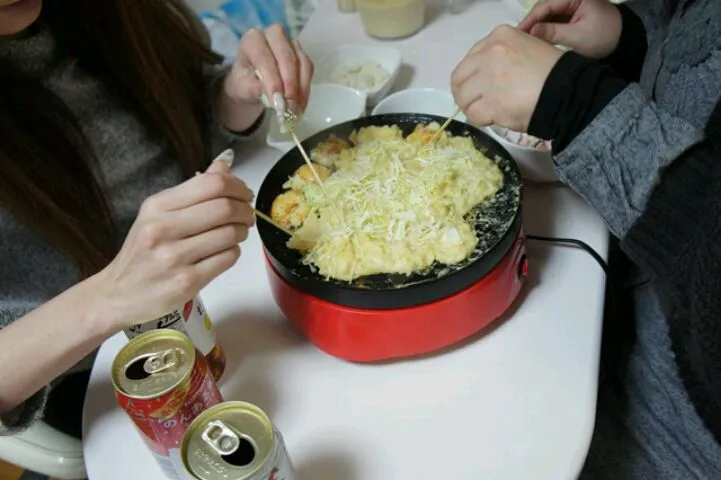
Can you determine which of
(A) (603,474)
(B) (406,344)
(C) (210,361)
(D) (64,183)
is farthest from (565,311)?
(D) (64,183)

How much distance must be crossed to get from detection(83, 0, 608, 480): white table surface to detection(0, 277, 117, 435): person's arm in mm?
98

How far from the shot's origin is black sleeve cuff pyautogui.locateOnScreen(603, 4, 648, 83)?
1086 mm

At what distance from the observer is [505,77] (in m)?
0.87

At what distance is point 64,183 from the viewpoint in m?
1.13

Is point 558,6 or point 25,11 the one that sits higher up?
point 25,11

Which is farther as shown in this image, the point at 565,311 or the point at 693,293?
the point at 565,311

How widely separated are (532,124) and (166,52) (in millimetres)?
753

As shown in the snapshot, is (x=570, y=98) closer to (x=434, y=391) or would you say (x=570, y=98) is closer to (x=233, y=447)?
(x=434, y=391)

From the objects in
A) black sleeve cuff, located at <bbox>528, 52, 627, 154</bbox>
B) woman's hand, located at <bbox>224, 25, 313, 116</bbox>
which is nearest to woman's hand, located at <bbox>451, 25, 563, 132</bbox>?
black sleeve cuff, located at <bbox>528, 52, 627, 154</bbox>

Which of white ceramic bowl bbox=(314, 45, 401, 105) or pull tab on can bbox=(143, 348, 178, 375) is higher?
pull tab on can bbox=(143, 348, 178, 375)

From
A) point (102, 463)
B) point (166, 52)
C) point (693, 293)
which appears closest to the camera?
Answer: point (693, 293)

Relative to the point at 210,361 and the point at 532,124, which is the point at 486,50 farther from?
the point at 210,361

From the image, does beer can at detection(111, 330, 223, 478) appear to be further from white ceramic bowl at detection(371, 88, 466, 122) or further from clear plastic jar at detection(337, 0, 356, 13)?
clear plastic jar at detection(337, 0, 356, 13)

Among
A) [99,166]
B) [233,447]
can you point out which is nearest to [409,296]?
[233,447]
